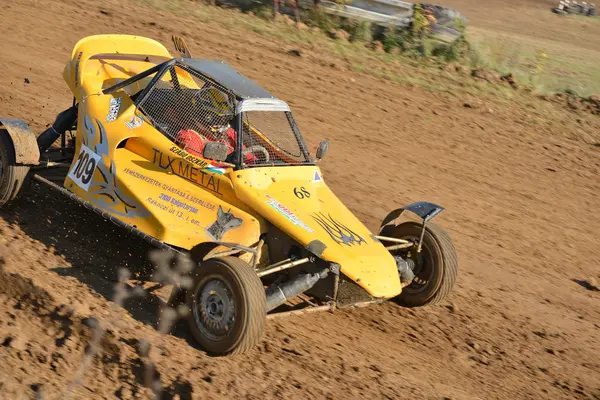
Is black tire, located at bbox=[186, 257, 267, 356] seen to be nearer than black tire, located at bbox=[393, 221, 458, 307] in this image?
Yes

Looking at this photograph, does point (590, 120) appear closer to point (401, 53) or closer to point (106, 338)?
point (401, 53)

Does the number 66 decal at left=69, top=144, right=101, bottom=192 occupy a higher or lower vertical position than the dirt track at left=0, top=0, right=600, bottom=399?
higher

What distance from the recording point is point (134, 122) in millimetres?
6965

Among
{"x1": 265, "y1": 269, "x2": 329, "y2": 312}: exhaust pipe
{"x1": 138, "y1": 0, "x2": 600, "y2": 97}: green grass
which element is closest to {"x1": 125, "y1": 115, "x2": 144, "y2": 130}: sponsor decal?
{"x1": 265, "y1": 269, "x2": 329, "y2": 312}: exhaust pipe

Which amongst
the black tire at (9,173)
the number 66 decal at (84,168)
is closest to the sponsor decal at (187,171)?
the number 66 decal at (84,168)

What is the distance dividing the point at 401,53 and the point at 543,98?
2668 millimetres

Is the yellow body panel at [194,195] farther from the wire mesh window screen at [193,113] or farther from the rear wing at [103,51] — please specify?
the rear wing at [103,51]

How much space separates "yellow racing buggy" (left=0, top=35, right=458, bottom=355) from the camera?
19.4 feet

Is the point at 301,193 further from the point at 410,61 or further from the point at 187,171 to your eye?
the point at 410,61

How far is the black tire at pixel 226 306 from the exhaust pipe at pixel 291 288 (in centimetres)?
29

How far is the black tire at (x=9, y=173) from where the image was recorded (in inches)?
285

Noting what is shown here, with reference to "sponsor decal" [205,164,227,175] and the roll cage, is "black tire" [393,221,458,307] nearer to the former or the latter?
the roll cage

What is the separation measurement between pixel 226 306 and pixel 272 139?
180 centimetres

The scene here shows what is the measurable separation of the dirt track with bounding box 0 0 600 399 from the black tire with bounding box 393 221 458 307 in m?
0.19
